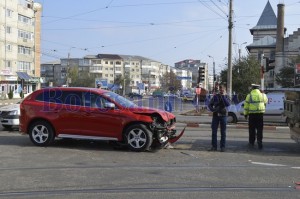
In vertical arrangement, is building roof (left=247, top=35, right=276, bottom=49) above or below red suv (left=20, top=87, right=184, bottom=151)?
above

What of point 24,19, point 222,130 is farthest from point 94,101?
point 24,19

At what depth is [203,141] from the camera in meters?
12.6

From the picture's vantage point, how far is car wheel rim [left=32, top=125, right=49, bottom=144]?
36.1 feet

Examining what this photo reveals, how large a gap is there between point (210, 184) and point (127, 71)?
150 m

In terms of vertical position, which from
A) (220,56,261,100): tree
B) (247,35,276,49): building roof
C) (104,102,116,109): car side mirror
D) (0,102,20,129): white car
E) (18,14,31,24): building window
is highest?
(18,14,31,24): building window

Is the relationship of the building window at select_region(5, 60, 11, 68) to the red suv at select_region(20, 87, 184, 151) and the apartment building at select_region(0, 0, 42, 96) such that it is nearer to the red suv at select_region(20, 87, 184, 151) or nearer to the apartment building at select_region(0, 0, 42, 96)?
the apartment building at select_region(0, 0, 42, 96)

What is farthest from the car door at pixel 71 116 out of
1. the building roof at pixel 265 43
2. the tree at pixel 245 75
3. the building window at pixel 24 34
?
the building roof at pixel 265 43

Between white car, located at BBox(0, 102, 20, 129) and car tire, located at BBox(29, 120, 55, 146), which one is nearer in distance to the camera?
car tire, located at BBox(29, 120, 55, 146)

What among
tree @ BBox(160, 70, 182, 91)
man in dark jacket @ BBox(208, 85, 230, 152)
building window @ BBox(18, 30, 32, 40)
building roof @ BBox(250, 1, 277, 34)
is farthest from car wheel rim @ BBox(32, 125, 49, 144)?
tree @ BBox(160, 70, 182, 91)

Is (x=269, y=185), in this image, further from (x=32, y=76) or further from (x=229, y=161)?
(x=32, y=76)

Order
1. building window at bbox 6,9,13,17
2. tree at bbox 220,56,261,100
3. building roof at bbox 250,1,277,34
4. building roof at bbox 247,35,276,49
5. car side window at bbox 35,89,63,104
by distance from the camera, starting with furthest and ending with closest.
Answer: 1. building roof at bbox 250,1,277,34
2. building roof at bbox 247,35,276,49
3. building window at bbox 6,9,13,17
4. tree at bbox 220,56,261,100
5. car side window at bbox 35,89,63,104

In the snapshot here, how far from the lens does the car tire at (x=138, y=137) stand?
10305 mm

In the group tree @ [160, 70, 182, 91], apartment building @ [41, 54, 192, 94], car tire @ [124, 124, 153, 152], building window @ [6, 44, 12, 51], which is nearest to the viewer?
car tire @ [124, 124, 153, 152]

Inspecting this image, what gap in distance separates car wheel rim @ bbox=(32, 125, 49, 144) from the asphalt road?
26 cm
